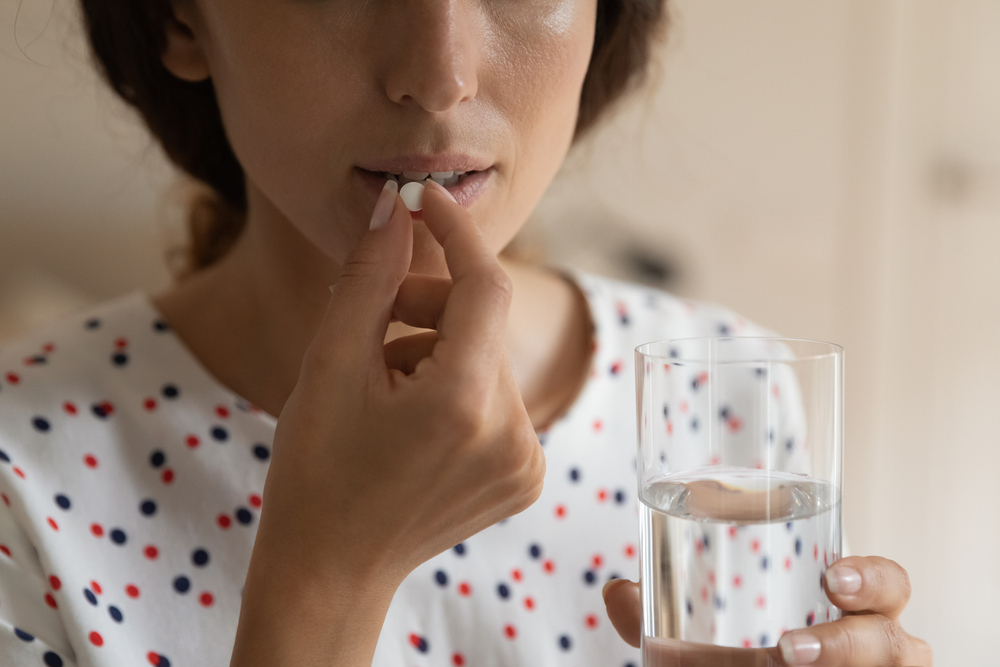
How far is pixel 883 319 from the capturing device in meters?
Result: 1.66

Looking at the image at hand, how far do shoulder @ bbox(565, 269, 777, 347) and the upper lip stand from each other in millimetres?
410

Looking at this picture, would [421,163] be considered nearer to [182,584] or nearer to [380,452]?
[380,452]

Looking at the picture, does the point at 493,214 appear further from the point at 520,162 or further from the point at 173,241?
the point at 173,241

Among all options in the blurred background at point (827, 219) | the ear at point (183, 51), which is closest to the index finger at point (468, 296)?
the ear at point (183, 51)

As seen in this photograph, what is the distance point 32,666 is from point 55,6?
77 centimetres

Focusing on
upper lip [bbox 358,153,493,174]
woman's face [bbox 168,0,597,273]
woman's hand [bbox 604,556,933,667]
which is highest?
woman's face [bbox 168,0,597,273]

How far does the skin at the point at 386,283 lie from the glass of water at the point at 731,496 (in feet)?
0.27

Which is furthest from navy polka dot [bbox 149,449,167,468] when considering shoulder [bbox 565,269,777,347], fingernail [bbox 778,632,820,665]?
fingernail [bbox 778,632,820,665]

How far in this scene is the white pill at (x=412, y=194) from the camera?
0.66 meters

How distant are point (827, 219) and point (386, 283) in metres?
1.24

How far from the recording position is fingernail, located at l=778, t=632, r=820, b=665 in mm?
538

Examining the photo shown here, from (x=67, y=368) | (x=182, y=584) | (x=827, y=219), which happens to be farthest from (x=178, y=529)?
(x=827, y=219)

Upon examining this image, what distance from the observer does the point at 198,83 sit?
0.93m

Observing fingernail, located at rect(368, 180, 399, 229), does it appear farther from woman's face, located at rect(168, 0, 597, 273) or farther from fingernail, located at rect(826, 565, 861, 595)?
fingernail, located at rect(826, 565, 861, 595)
